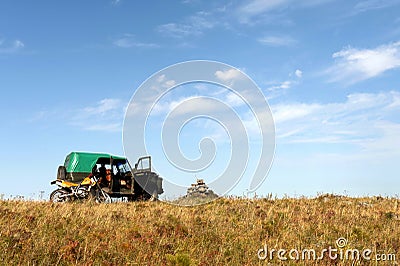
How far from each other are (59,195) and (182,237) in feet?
41.2

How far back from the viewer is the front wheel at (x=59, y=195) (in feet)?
63.0

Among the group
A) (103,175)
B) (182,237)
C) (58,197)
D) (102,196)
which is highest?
(103,175)

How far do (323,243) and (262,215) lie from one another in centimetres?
353

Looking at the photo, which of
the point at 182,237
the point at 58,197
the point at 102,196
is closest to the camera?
the point at 182,237

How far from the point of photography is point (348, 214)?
12438 mm

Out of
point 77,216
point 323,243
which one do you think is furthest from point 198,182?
point 323,243

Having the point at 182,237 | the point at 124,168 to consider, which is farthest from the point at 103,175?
the point at 182,237

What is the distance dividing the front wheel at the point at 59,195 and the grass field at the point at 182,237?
8.60m

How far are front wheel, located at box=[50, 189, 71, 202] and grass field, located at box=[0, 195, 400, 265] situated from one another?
860cm

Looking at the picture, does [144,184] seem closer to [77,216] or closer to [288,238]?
[77,216]

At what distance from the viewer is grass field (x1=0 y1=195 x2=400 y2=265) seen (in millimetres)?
6762

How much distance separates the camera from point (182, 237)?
8.63 m

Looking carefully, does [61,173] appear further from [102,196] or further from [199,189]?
[199,189]

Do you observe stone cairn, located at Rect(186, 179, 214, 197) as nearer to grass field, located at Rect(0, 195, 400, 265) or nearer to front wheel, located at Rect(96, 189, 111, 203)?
front wheel, located at Rect(96, 189, 111, 203)
